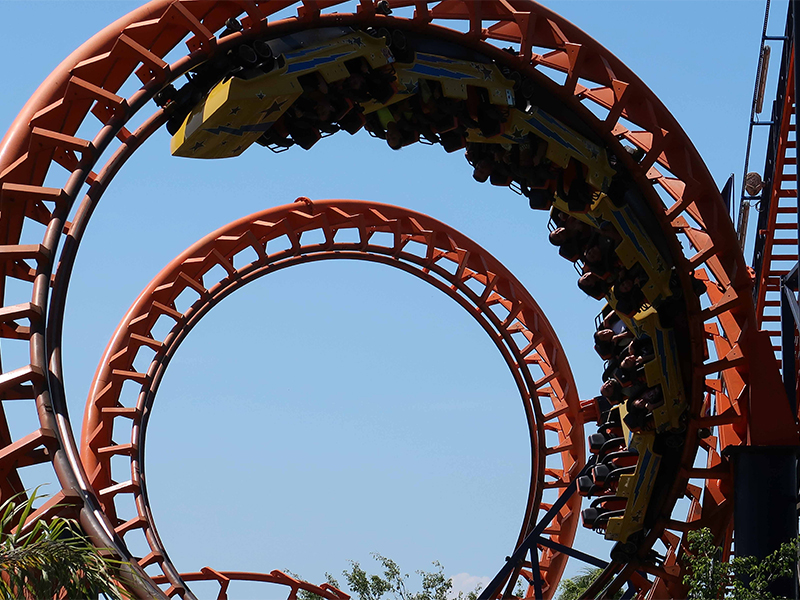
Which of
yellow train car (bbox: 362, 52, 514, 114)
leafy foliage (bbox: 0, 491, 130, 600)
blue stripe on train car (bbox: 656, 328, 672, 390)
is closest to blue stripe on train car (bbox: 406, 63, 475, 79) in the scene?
yellow train car (bbox: 362, 52, 514, 114)

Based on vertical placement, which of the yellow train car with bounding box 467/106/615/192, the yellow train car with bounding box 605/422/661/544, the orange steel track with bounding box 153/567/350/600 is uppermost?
the yellow train car with bounding box 467/106/615/192

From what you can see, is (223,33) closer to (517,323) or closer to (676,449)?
(676,449)

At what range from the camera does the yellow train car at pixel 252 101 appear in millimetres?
8930

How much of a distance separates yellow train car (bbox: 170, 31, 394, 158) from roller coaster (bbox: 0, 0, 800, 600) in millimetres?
20

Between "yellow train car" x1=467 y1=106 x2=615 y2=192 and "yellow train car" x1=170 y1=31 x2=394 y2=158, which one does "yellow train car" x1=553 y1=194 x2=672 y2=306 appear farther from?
"yellow train car" x1=170 y1=31 x2=394 y2=158

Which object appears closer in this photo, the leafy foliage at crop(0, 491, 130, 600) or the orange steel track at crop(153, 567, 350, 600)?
the leafy foliage at crop(0, 491, 130, 600)

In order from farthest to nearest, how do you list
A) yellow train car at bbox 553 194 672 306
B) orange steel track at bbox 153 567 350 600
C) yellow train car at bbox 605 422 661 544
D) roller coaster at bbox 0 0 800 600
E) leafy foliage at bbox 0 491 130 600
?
orange steel track at bbox 153 567 350 600, yellow train car at bbox 605 422 661 544, yellow train car at bbox 553 194 672 306, roller coaster at bbox 0 0 800 600, leafy foliage at bbox 0 491 130 600

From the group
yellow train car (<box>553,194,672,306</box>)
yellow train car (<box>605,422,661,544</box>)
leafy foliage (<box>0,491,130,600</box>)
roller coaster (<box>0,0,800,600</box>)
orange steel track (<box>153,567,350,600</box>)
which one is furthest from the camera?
orange steel track (<box>153,567,350,600</box>)

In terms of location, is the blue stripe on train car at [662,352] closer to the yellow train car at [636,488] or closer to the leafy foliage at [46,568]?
the yellow train car at [636,488]

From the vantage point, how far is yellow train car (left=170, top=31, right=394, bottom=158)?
29.3 feet

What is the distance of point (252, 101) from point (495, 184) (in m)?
3.42

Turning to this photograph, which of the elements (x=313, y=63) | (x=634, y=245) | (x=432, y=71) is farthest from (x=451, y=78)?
(x=634, y=245)

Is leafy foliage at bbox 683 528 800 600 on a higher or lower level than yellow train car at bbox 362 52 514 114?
lower

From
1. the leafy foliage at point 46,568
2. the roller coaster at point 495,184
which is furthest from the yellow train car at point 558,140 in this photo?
the leafy foliage at point 46,568
